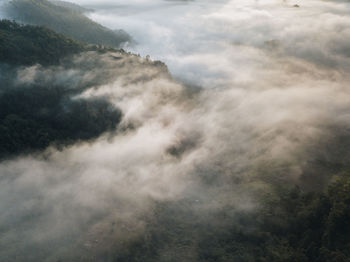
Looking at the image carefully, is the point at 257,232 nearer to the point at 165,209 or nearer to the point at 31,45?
the point at 165,209

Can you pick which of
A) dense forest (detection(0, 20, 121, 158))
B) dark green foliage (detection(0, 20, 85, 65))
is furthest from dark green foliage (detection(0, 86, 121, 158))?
dark green foliage (detection(0, 20, 85, 65))

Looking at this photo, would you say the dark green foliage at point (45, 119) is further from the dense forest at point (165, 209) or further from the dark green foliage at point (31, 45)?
the dark green foliage at point (31, 45)

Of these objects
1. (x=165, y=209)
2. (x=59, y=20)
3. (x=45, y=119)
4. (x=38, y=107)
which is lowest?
(x=165, y=209)

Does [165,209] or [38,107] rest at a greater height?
[38,107]

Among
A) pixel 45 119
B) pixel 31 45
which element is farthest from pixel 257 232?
pixel 31 45

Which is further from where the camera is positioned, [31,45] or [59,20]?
[59,20]

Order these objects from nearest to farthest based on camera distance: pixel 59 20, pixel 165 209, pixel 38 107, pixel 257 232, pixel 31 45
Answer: pixel 257 232, pixel 165 209, pixel 38 107, pixel 31 45, pixel 59 20

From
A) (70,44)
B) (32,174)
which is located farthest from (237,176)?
(70,44)

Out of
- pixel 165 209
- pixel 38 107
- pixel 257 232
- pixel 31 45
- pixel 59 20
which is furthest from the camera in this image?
pixel 59 20
